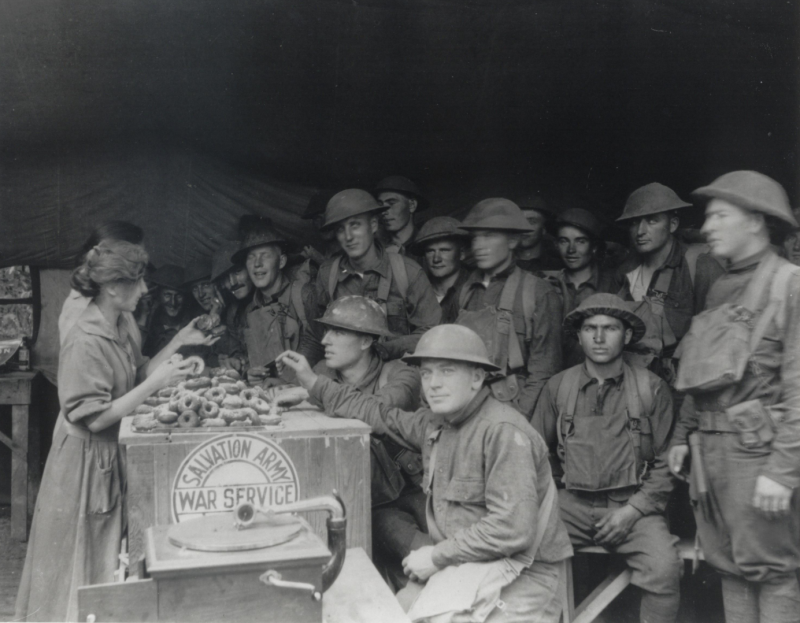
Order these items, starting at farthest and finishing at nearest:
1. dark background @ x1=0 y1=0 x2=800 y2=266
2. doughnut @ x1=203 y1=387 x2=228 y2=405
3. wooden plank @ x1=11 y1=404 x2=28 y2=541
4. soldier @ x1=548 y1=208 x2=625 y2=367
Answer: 1. wooden plank @ x1=11 y1=404 x2=28 y2=541
2. soldier @ x1=548 y1=208 x2=625 y2=367
3. dark background @ x1=0 y1=0 x2=800 y2=266
4. doughnut @ x1=203 y1=387 x2=228 y2=405

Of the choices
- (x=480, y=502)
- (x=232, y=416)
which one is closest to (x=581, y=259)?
(x=480, y=502)

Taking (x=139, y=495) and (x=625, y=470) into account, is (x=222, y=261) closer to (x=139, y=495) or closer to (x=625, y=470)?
(x=139, y=495)

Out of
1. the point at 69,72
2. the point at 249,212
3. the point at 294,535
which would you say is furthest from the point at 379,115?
the point at 294,535

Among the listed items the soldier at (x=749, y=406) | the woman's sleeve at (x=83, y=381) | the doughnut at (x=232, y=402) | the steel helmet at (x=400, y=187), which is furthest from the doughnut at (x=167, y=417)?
the steel helmet at (x=400, y=187)

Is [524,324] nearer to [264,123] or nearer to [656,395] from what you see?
[656,395]

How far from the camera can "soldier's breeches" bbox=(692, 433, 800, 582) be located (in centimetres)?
329

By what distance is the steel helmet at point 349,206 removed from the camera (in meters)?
5.11

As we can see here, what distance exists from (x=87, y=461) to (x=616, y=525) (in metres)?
2.73

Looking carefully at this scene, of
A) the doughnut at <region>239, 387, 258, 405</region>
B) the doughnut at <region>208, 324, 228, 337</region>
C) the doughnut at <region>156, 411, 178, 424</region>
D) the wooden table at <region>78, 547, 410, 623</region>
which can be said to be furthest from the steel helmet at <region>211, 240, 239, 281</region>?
the wooden table at <region>78, 547, 410, 623</region>

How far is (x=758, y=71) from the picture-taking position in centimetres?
561

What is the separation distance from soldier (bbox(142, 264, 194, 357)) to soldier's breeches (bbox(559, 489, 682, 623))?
11.6 ft

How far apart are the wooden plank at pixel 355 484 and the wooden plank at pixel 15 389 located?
418 centimetres

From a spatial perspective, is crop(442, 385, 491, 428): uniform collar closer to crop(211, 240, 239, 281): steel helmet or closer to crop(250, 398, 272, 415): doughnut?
crop(250, 398, 272, 415): doughnut

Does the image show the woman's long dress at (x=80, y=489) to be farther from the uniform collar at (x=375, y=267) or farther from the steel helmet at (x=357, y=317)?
the uniform collar at (x=375, y=267)
